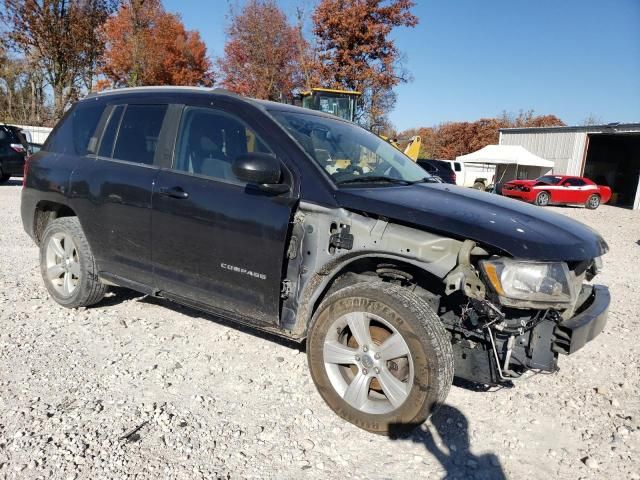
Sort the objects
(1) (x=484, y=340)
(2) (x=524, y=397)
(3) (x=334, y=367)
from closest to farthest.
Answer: (1) (x=484, y=340), (3) (x=334, y=367), (2) (x=524, y=397)

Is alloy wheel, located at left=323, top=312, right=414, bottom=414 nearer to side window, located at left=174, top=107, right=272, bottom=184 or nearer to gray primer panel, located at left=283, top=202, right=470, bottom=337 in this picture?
gray primer panel, located at left=283, top=202, right=470, bottom=337

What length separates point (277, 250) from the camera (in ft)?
9.50

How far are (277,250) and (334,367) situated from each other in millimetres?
781

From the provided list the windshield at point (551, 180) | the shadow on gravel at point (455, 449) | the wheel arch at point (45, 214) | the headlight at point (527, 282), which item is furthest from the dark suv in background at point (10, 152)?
the windshield at point (551, 180)

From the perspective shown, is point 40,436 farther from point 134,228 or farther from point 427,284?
point 427,284

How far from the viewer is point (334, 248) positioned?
283cm

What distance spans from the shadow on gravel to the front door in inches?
44.6

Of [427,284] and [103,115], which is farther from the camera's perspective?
[103,115]

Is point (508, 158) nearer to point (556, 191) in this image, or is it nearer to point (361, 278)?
point (556, 191)

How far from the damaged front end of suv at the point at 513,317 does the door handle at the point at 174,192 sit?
187cm

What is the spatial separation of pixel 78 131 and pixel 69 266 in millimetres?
1207

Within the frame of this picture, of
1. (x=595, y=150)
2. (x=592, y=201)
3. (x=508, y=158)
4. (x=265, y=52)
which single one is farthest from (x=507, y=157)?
(x=265, y=52)

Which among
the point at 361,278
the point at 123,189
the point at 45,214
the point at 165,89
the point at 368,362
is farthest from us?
the point at 45,214

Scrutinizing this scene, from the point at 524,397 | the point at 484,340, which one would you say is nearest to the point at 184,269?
the point at 484,340
